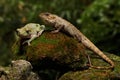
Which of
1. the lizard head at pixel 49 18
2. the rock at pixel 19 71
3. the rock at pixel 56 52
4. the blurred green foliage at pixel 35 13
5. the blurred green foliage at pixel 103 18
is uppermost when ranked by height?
the blurred green foliage at pixel 35 13

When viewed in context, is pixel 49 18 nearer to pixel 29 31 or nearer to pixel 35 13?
pixel 29 31

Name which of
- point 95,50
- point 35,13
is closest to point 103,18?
point 35,13

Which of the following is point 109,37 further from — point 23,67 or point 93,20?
point 23,67

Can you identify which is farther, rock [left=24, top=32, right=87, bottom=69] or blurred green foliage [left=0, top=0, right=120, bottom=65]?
blurred green foliage [left=0, top=0, right=120, bottom=65]

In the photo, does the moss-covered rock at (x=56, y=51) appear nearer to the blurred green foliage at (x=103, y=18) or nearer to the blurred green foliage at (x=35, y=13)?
the blurred green foliage at (x=103, y=18)

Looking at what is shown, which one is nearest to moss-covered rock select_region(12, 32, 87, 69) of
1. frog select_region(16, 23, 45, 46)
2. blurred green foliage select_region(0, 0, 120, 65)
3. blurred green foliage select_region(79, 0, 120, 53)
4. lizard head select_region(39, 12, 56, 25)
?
frog select_region(16, 23, 45, 46)

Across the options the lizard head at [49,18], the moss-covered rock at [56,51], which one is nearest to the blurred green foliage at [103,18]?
the lizard head at [49,18]

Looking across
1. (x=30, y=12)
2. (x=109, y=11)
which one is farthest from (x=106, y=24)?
(x=30, y=12)

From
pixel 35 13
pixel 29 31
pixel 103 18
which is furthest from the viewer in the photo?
pixel 35 13

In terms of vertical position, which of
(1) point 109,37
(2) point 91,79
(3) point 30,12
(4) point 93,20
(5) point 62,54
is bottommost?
(2) point 91,79

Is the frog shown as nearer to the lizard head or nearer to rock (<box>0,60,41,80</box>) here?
the lizard head

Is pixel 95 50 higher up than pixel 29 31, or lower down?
lower down
